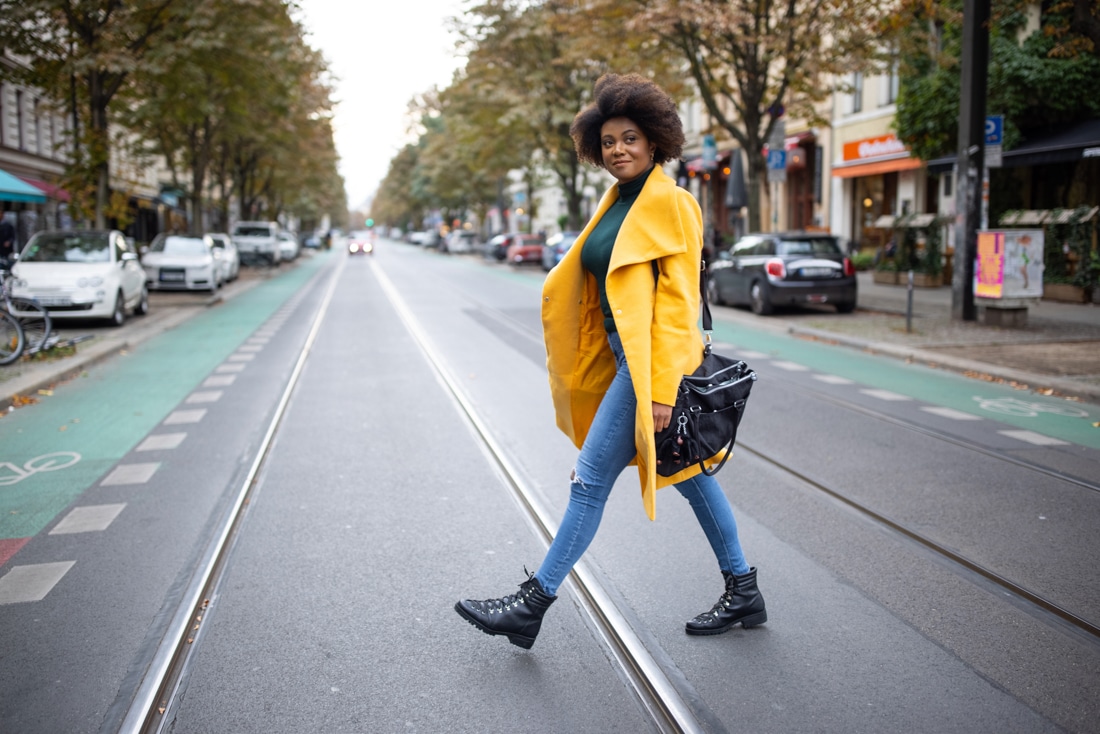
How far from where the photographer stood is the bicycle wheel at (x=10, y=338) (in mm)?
10891

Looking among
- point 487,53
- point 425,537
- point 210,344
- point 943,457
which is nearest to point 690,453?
point 425,537

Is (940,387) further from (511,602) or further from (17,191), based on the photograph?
(17,191)

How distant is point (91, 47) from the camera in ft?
59.8

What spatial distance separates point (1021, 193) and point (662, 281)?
21896 mm

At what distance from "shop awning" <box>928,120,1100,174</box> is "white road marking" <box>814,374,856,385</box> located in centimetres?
1028

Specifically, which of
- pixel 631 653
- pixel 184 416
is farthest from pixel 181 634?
pixel 184 416

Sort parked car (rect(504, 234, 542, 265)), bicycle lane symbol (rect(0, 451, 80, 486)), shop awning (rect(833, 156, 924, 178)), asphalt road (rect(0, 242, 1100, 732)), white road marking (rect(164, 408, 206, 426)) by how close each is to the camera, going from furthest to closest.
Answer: parked car (rect(504, 234, 542, 265))
shop awning (rect(833, 156, 924, 178))
white road marking (rect(164, 408, 206, 426))
bicycle lane symbol (rect(0, 451, 80, 486))
asphalt road (rect(0, 242, 1100, 732))

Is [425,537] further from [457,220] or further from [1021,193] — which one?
[457,220]

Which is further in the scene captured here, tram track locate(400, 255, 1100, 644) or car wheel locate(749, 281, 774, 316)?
car wheel locate(749, 281, 774, 316)

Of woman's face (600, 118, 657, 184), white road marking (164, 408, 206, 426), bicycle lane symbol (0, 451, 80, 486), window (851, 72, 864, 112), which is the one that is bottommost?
bicycle lane symbol (0, 451, 80, 486)

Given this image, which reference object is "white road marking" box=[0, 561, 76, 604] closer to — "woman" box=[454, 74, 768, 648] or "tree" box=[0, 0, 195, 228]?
"woman" box=[454, 74, 768, 648]

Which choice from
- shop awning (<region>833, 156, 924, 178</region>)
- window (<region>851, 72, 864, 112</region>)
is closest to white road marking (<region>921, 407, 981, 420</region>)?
shop awning (<region>833, 156, 924, 178</region>)

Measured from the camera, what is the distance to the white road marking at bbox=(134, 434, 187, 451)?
7070 mm

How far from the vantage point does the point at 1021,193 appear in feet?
72.5
